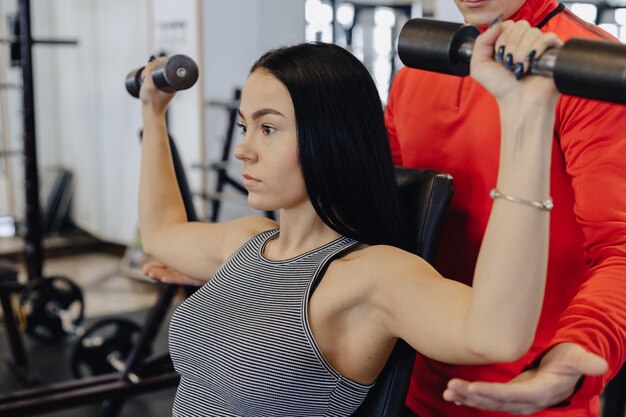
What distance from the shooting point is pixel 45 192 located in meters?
5.91

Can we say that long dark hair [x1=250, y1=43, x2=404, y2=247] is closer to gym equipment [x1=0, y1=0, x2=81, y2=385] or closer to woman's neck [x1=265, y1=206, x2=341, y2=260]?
woman's neck [x1=265, y1=206, x2=341, y2=260]

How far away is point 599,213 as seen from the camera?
3.07 ft

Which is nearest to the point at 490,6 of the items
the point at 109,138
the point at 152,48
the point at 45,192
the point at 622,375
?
the point at 622,375

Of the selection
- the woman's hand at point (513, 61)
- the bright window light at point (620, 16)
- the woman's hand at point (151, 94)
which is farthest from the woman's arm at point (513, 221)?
the bright window light at point (620, 16)

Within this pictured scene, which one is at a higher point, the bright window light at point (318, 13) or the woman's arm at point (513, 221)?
the bright window light at point (318, 13)

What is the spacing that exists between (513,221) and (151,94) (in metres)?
0.91

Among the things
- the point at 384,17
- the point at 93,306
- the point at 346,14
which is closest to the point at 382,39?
the point at 384,17

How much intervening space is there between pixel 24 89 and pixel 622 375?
295 centimetres

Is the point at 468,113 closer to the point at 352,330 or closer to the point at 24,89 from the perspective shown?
the point at 352,330

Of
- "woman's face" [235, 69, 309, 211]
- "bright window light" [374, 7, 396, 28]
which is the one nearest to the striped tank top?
"woman's face" [235, 69, 309, 211]

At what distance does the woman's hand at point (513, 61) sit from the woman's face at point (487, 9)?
339 mm

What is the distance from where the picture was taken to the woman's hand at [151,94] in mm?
1436

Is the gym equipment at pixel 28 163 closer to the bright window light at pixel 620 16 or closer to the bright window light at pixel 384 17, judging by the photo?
the bright window light at pixel 384 17

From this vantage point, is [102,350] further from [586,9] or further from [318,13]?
[586,9]
